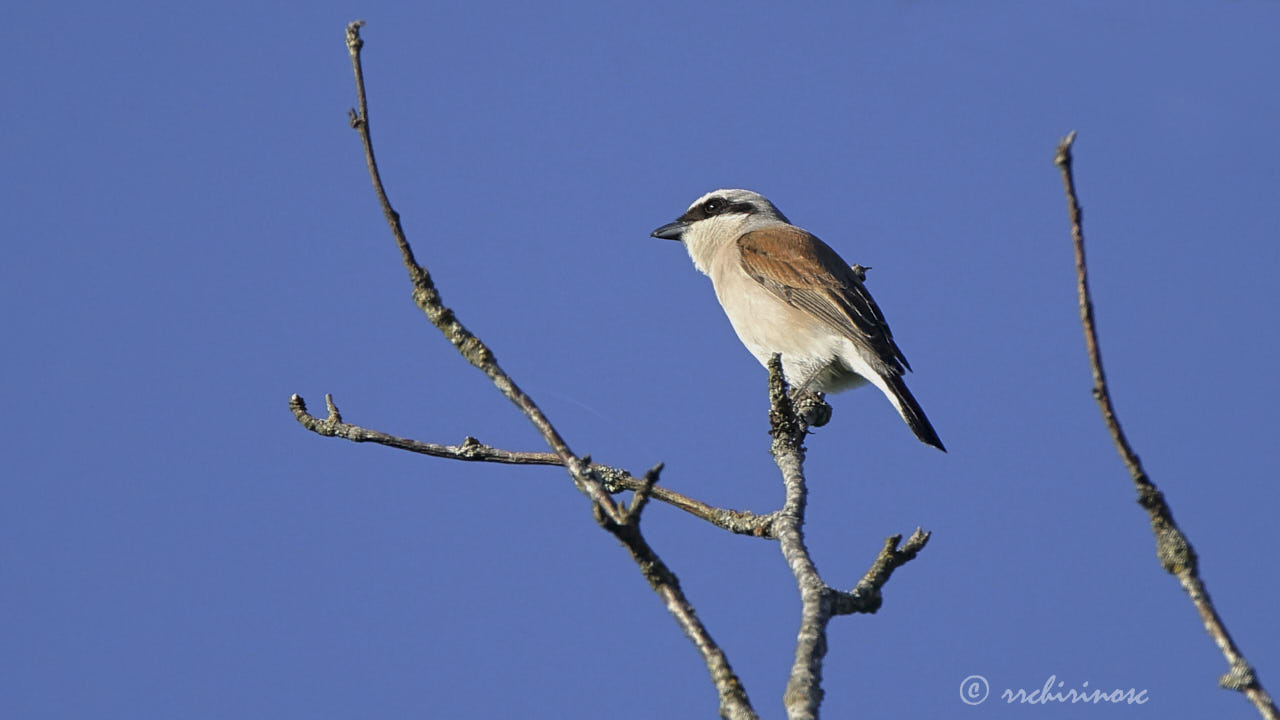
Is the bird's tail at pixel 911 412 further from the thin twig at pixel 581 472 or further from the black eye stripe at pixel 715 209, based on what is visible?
the thin twig at pixel 581 472

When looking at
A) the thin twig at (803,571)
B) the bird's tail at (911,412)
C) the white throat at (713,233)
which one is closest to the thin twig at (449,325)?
the thin twig at (803,571)

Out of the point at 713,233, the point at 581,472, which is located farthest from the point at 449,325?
the point at 713,233

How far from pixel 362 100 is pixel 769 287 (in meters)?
4.26

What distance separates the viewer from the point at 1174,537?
6.01ft

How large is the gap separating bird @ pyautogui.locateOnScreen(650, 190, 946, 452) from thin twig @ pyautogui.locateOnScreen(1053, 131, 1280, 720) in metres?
3.51

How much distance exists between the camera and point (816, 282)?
6297 mm

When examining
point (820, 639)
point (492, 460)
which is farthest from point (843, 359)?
point (820, 639)

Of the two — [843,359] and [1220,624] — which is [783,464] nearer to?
[1220,624]

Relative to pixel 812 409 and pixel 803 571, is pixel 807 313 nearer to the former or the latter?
pixel 812 409

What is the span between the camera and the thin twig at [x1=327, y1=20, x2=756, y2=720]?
188cm

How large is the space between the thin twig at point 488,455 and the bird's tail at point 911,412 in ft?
6.98

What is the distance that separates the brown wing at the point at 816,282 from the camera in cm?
595

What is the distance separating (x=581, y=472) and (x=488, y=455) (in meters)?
1.43

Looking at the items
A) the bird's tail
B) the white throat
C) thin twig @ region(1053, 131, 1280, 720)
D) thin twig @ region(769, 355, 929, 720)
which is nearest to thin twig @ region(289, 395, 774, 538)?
thin twig @ region(769, 355, 929, 720)
